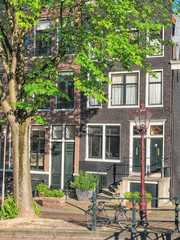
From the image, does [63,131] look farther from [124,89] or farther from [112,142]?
[124,89]

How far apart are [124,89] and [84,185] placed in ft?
19.9

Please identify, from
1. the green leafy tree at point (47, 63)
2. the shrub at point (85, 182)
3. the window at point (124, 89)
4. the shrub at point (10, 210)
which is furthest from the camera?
the window at point (124, 89)

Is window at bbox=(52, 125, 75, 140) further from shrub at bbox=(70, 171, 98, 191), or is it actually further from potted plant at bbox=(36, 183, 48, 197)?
potted plant at bbox=(36, 183, 48, 197)

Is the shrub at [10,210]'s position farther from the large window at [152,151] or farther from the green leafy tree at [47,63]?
the large window at [152,151]

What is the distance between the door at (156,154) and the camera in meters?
20.6

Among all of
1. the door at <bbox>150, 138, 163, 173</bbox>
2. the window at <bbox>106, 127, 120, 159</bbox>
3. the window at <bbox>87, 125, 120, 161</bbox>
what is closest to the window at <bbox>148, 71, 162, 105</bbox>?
the door at <bbox>150, 138, 163, 173</bbox>

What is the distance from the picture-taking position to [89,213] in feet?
43.5

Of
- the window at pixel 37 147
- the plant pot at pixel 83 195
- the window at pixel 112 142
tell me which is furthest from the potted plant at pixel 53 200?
the window at pixel 37 147

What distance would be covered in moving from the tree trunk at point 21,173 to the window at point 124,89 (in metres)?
8.90

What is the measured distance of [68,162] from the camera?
22.8 m

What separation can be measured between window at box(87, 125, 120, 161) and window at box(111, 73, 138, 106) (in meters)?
1.56

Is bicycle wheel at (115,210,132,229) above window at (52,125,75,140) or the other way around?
the other way around

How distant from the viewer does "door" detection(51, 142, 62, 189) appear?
22.9 m

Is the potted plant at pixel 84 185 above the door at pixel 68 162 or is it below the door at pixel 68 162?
below
